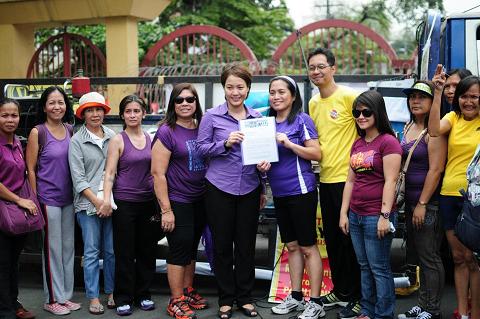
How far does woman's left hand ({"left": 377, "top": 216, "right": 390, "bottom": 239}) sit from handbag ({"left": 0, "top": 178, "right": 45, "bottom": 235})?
2.61m

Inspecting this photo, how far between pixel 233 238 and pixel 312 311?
2.76ft

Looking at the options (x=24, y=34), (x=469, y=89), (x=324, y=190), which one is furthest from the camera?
(x=24, y=34)

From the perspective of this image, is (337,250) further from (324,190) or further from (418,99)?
(418,99)

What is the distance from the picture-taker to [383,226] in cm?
443

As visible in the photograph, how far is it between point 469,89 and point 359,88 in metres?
2.03

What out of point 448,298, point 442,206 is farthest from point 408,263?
point 442,206

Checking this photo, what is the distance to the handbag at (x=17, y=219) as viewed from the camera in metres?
4.75

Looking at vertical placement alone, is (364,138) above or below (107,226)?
above

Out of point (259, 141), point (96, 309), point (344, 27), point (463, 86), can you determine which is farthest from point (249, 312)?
point (344, 27)

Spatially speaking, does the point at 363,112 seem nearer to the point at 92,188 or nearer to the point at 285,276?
the point at 285,276

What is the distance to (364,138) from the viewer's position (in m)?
4.67

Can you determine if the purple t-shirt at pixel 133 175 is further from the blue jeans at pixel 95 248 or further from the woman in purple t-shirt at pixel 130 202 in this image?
the blue jeans at pixel 95 248

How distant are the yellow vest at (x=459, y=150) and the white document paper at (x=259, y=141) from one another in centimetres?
125

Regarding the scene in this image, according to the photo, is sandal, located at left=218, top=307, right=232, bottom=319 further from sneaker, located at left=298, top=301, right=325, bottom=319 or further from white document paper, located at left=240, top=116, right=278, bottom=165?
white document paper, located at left=240, top=116, right=278, bottom=165
